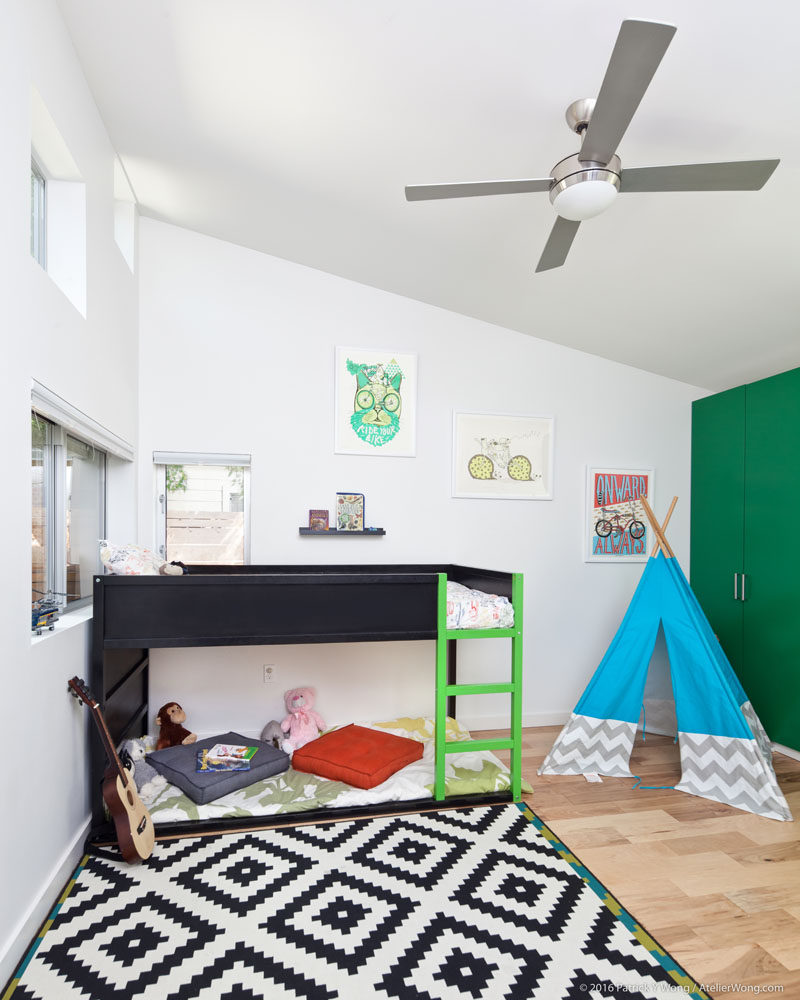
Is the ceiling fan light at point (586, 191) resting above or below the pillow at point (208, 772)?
above

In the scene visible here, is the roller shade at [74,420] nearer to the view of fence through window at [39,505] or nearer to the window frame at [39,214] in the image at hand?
the view of fence through window at [39,505]

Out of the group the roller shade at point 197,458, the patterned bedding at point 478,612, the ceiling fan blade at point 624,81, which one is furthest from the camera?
the roller shade at point 197,458

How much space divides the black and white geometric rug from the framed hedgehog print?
196cm

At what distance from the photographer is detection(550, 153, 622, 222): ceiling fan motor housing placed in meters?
1.77

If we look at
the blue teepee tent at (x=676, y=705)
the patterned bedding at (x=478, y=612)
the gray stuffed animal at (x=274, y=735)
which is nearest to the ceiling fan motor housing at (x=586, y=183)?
the patterned bedding at (x=478, y=612)

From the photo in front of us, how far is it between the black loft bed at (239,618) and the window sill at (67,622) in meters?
0.08

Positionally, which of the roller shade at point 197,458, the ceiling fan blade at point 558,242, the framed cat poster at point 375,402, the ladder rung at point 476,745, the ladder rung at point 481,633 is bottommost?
the ladder rung at point 476,745

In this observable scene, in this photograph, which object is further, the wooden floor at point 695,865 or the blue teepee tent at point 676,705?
the blue teepee tent at point 676,705

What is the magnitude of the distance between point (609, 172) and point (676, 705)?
2381mm

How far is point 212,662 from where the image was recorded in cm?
342

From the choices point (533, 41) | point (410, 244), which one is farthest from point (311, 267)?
point (533, 41)

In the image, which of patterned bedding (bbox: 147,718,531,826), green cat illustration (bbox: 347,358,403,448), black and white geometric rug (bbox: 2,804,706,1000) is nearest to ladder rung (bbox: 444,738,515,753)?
patterned bedding (bbox: 147,718,531,826)

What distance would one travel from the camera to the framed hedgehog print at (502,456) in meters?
3.77

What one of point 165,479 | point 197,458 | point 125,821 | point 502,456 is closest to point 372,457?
point 502,456
